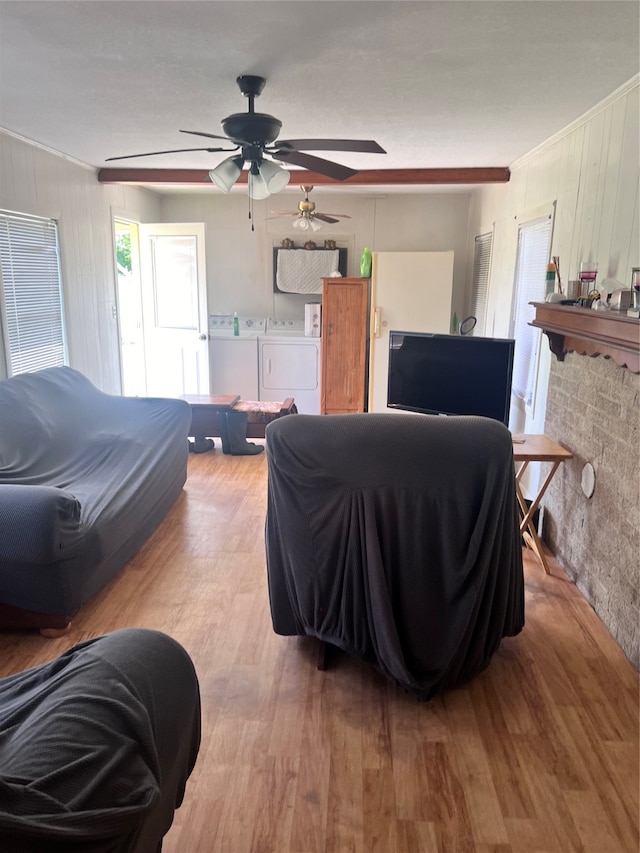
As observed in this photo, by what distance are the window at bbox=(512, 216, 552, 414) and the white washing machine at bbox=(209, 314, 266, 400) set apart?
2.89m

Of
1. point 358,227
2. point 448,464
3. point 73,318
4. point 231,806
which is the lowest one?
point 231,806

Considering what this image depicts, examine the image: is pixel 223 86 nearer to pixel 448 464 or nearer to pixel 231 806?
pixel 448 464

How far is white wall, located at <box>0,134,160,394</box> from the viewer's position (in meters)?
3.73

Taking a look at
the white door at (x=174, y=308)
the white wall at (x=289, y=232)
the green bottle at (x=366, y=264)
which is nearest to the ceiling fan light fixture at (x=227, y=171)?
the white door at (x=174, y=308)

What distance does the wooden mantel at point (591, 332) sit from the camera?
2131mm

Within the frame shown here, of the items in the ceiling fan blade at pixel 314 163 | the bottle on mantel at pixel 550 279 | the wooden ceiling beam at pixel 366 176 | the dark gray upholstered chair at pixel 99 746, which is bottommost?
the dark gray upholstered chair at pixel 99 746

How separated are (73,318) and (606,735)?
13.8 ft

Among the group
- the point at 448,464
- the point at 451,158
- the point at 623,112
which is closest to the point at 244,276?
the point at 451,158

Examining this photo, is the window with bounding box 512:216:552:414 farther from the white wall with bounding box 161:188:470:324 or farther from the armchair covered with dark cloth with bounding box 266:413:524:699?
the white wall with bounding box 161:188:470:324

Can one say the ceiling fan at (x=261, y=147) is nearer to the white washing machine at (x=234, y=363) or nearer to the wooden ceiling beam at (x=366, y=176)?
the wooden ceiling beam at (x=366, y=176)

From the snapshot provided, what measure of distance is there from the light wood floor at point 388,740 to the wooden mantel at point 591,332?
44.7 inches

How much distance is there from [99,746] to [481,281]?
5.31 metres

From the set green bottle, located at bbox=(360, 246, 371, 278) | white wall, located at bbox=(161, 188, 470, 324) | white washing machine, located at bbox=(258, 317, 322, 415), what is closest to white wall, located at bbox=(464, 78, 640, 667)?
green bottle, located at bbox=(360, 246, 371, 278)

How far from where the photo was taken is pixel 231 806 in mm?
1647
